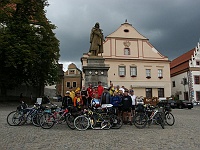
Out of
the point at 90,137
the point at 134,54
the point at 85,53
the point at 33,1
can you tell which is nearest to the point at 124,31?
the point at 134,54

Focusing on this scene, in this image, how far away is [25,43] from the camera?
25078 mm

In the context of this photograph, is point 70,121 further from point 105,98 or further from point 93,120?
point 105,98

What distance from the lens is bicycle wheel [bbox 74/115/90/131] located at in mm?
9867

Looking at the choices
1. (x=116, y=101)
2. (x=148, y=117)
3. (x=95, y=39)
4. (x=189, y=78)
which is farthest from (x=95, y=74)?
(x=189, y=78)

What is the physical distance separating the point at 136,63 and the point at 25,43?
2311 cm

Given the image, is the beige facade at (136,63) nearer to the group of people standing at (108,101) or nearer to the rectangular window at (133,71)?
the rectangular window at (133,71)

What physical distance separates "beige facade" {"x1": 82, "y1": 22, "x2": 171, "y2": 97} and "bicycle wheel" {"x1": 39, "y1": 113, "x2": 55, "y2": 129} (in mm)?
31930

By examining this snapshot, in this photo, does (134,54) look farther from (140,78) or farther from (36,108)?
(36,108)

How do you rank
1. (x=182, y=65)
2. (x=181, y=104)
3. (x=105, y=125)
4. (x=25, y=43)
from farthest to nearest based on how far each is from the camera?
(x=182, y=65) → (x=181, y=104) → (x=25, y=43) → (x=105, y=125)

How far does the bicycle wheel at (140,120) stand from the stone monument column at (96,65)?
5540 mm

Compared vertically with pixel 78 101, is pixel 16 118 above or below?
below

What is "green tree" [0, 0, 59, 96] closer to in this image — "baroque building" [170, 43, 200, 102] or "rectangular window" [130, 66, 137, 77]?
"rectangular window" [130, 66, 137, 77]

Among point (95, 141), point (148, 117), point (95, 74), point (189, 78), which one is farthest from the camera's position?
point (189, 78)

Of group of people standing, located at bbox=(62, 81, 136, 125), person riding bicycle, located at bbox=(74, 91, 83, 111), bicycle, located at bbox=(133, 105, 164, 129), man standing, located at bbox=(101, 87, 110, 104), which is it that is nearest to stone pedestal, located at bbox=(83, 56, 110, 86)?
group of people standing, located at bbox=(62, 81, 136, 125)
